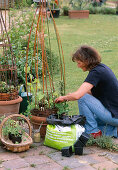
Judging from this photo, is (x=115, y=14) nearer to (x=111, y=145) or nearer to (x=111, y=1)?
(x=111, y=1)

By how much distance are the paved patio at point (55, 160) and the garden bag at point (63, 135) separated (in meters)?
0.09

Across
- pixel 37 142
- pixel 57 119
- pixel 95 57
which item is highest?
pixel 95 57

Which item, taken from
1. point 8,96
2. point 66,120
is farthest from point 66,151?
point 8,96

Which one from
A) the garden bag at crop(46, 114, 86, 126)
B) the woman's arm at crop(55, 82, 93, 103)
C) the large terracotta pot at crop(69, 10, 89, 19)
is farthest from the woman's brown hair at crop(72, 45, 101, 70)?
the large terracotta pot at crop(69, 10, 89, 19)

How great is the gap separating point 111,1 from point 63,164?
25595 mm

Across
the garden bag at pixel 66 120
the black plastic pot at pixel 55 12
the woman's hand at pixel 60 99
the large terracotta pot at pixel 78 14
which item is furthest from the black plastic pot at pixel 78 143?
the large terracotta pot at pixel 78 14

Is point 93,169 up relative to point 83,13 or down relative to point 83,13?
down

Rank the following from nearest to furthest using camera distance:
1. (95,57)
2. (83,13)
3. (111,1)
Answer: (95,57) → (83,13) → (111,1)

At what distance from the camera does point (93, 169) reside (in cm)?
317

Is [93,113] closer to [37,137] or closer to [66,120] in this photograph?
[66,120]

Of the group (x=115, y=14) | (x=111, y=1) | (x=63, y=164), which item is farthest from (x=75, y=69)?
(x=111, y=1)

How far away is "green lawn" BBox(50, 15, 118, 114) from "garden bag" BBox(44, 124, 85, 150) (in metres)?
1.40

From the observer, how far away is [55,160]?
337 centimetres

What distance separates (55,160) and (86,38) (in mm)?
8580
